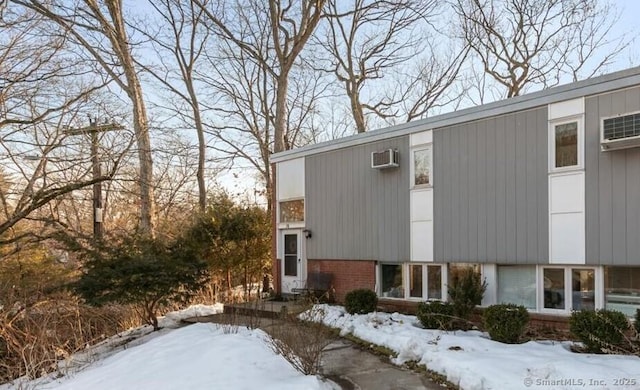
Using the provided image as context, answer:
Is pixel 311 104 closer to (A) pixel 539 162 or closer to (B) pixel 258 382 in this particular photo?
(A) pixel 539 162

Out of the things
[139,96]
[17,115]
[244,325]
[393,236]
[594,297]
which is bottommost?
[244,325]

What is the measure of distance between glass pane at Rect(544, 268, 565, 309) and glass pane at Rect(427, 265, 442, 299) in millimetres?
2190

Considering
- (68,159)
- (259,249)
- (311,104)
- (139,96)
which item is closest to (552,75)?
(311,104)

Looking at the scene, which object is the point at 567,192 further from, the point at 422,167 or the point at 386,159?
the point at 386,159

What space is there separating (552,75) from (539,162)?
14.0 m

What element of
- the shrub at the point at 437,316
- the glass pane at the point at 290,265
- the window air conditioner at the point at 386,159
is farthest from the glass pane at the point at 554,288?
the glass pane at the point at 290,265

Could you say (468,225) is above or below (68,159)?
below

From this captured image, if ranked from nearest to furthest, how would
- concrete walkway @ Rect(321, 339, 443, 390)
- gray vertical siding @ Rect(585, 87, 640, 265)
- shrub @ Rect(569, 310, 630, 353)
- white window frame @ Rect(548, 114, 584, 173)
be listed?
concrete walkway @ Rect(321, 339, 443, 390), shrub @ Rect(569, 310, 630, 353), gray vertical siding @ Rect(585, 87, 640, 265), white window frame @ Rect(548, 114, 584, 173)

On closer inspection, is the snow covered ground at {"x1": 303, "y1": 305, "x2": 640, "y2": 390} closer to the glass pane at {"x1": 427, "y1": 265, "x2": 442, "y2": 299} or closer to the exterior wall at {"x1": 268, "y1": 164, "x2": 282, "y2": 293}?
the glass pane at {"x1": 427, "y1": 265, "x2": 442, "y2": 299}

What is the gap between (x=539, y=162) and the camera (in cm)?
831

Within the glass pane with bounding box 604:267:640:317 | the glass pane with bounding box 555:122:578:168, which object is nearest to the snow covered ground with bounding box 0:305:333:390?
the glass pane with bounding box 604:267:640:317

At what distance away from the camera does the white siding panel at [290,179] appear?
13.2m

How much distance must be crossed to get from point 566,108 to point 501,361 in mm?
4617

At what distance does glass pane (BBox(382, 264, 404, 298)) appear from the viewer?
35.2 feet
